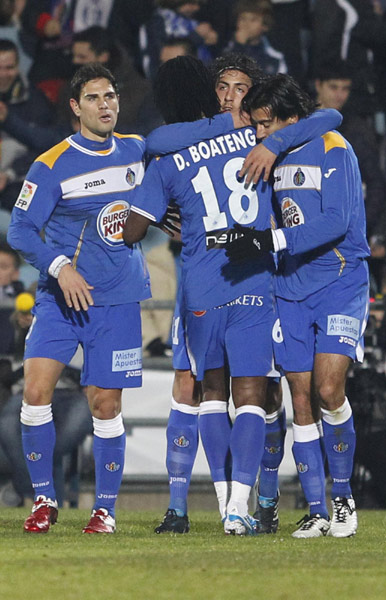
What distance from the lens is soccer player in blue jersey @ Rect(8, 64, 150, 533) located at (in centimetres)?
537

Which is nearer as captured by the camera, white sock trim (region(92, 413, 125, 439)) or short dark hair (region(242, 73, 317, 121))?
short dark hair (region(242, 73, 317, 121))

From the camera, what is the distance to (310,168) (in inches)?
206

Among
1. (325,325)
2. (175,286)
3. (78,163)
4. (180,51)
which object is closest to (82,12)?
(180,51)

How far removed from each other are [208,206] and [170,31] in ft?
18.8

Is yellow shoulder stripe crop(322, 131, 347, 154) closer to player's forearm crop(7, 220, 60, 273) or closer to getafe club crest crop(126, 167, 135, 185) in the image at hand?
getafe club crest crop(126, 167, 135, 185)

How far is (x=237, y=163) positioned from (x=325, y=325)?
→ 0.82 metres

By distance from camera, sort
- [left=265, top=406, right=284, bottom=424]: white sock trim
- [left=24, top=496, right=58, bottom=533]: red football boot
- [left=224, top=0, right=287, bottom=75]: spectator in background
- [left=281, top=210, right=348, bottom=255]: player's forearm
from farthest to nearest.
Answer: [left=224, top=0, right=287, bottom=75]: spectator in background, [left=265, top=406, right=284, bottom=424]: white sock trim, [left=24, top=496, right=58, bottom=533]: red football boot, [left=281, top=210, right=348, bottom=255]: player's forearm

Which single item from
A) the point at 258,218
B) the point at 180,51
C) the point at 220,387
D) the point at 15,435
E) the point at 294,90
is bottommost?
the point at 15,435

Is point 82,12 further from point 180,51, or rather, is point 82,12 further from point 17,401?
point 17,401

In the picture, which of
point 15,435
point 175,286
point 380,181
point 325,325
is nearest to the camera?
point 325,325

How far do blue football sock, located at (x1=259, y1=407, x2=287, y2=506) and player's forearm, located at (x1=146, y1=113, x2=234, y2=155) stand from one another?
139cm

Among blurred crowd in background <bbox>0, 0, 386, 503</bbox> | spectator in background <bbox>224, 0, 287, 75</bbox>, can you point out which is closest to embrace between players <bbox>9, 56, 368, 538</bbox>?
blurred crowd in background <bbox>0, 0, 386, 503</bbox>

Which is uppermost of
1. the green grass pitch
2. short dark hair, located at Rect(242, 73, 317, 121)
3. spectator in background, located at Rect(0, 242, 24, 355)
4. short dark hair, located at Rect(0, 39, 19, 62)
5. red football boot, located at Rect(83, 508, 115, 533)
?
short dark hair, located at Rect(0, 39, 19, 62)

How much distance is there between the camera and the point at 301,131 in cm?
522
